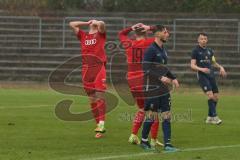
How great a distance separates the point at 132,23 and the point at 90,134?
2363 cm

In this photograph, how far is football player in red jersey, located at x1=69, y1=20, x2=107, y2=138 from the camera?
14.9 meters

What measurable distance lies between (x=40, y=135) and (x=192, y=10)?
2579 cm

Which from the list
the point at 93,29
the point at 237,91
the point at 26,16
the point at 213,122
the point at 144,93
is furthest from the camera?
the point at 26,16

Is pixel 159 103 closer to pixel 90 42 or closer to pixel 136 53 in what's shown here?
pixel 136 53

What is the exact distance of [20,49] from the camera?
3847 cm

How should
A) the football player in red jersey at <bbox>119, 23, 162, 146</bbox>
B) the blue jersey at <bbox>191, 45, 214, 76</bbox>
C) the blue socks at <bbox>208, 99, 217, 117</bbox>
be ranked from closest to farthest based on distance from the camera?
the football player in red jersey at <bbox>119, 23, 162, 146</bbox> < the blue socks at <bbox>208, 99, 217, 117</bbox> < the blue jersey at <bbox>191, 45, 214, 76</bbox>

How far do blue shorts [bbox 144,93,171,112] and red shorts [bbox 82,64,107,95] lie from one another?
2.50m

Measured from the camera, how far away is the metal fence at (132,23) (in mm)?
36781

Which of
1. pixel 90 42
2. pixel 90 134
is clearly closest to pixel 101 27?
pixel 90 42

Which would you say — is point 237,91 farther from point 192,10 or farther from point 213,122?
point 213,122

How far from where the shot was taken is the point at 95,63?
49.8 feet

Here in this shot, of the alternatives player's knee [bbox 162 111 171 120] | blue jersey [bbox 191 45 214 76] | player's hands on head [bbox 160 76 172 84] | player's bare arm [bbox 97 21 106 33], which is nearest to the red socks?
player's bare arm [bbox 97 21 106 33]

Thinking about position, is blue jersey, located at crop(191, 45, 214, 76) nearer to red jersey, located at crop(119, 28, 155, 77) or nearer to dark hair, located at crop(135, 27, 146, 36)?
red jersey, located at crop(119, 28, 155, 77)

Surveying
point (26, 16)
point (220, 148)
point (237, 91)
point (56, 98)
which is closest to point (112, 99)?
point (56, 98)
